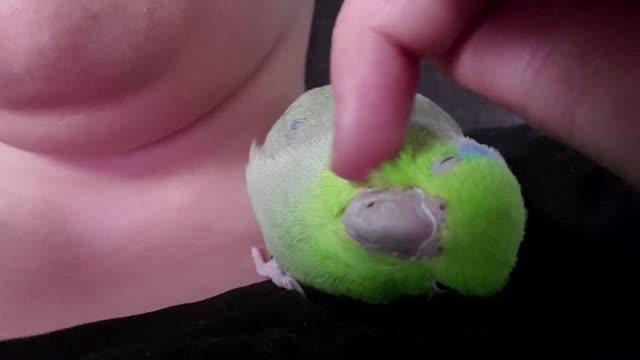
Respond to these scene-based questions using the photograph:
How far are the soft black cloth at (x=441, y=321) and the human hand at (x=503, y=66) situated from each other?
12cm

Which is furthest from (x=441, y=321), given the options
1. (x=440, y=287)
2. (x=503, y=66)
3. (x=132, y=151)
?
(x=132, y=151)

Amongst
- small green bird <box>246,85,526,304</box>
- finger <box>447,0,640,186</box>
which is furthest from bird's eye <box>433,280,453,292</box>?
finger <box>447,0,640,186</box>

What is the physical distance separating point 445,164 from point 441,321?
4.2 inches

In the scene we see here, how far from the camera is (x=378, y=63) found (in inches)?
15.2

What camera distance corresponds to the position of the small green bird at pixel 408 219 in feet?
1.46

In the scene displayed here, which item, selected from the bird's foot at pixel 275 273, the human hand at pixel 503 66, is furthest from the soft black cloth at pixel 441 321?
the human hand at pixel 503 66

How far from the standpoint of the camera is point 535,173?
67cm

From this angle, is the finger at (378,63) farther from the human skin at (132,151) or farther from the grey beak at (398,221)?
the human skin at (132,151)

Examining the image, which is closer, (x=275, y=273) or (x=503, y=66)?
(x=503, y=66)

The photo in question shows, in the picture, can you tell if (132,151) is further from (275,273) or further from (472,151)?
(472,151)

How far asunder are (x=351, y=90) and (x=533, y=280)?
232mm

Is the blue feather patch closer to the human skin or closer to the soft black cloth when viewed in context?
the soft black cloth

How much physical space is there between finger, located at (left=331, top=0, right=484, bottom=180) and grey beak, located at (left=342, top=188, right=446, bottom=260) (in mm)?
49

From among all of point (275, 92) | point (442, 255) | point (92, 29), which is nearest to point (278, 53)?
point (275, 92)
